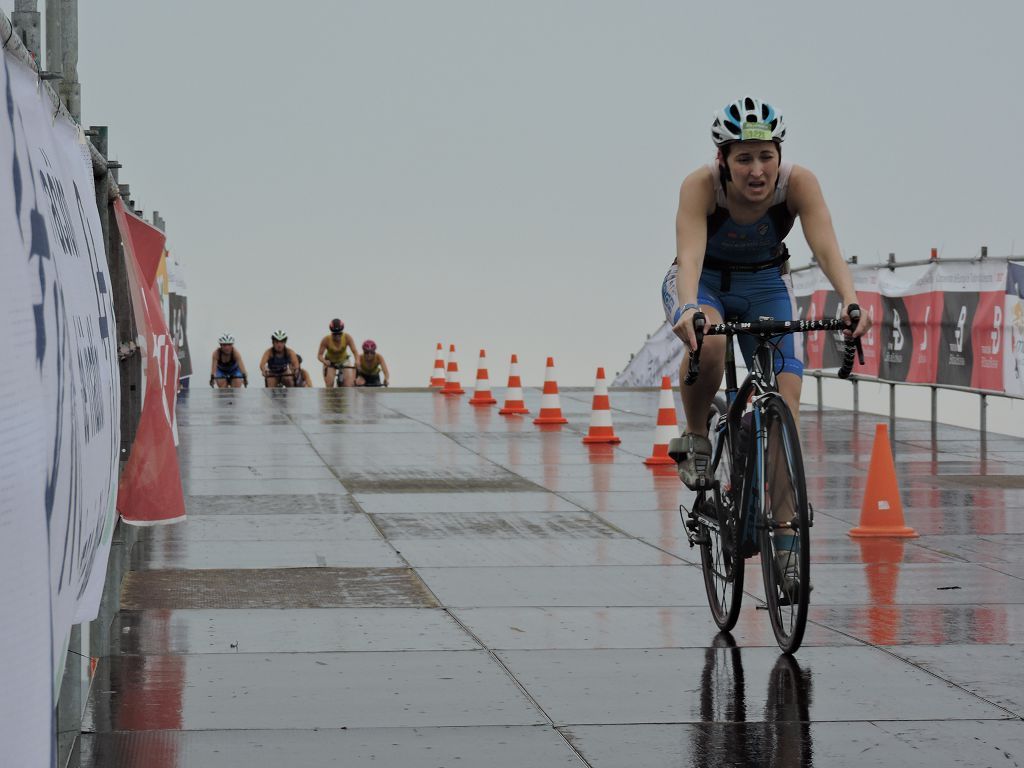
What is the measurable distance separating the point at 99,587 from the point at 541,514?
288 inches

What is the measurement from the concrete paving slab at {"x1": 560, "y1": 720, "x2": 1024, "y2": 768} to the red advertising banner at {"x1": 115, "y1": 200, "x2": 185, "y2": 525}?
7.97 ft

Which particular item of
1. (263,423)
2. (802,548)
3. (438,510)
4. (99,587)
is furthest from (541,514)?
(263,423)

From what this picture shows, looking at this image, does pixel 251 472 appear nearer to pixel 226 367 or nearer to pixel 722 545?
pixel 722 545

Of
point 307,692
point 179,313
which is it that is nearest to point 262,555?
point 307,692

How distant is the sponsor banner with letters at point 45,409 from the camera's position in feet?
8.45

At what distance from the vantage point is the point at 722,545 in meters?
7.48

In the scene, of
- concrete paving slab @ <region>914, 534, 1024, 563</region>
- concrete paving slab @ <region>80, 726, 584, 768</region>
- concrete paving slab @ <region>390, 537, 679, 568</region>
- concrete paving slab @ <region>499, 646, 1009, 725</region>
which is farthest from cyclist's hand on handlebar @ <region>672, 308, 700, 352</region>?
concrete paving slab @ <region>914, 534, 1024, 563</region>

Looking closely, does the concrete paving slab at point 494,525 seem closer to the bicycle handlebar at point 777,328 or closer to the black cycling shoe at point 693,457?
the black cycling shoe at point 693,457

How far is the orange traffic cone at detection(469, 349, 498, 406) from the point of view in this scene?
2566 centimetres

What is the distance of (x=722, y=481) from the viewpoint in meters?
7.59

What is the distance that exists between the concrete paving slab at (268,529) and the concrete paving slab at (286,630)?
2602mm

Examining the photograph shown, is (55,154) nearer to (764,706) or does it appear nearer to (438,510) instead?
(764,706)

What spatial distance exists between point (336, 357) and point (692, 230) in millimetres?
25390

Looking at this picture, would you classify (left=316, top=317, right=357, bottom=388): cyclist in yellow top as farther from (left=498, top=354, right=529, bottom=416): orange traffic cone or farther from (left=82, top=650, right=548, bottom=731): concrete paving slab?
(left=82, top=650, right=548, bottom=731): concrete paving slab
